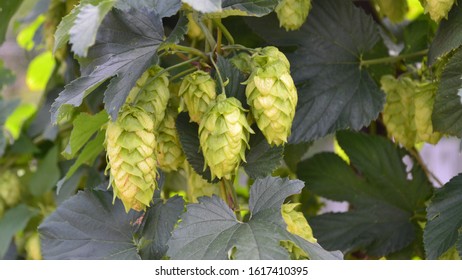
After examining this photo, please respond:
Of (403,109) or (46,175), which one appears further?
(46,175)

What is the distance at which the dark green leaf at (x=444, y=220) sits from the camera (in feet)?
3.26

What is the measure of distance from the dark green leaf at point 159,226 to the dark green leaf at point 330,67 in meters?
0.23

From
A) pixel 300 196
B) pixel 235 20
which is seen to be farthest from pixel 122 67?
pixel 300 196

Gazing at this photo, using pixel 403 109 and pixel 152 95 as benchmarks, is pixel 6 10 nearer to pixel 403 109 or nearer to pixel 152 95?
pixel 152 95

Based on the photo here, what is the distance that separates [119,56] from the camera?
88cm

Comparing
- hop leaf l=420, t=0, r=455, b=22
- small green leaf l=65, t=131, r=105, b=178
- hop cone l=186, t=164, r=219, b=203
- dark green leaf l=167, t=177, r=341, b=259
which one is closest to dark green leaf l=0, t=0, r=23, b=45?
small green leaf l=65, t=131, r=105, b=178

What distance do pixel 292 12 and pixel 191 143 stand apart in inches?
Answer: 9.5

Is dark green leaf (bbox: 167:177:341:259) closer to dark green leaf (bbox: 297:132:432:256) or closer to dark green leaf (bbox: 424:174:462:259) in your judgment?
dark green leaf (bbox: 424:174:462:259)

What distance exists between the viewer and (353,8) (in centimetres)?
113

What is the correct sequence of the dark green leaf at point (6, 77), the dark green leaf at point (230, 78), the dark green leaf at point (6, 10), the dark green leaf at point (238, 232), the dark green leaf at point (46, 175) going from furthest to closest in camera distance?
the dark green leaf at point (6, 77) < the dark green leaf at point (46, 175) < the dark green leaf at point (6, 10) < the dark green leaf at point (230, 78) < the dark green leaf at point (238, 232)

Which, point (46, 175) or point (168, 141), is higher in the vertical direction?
point (168, 141)

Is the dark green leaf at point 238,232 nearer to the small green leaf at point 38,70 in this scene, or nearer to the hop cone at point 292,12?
the hop cone at point 292,12

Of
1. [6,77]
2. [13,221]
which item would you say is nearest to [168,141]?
[13,221]

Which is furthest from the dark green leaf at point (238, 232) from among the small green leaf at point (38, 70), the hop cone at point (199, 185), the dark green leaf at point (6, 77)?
the small green leaf at point (38, 70)
